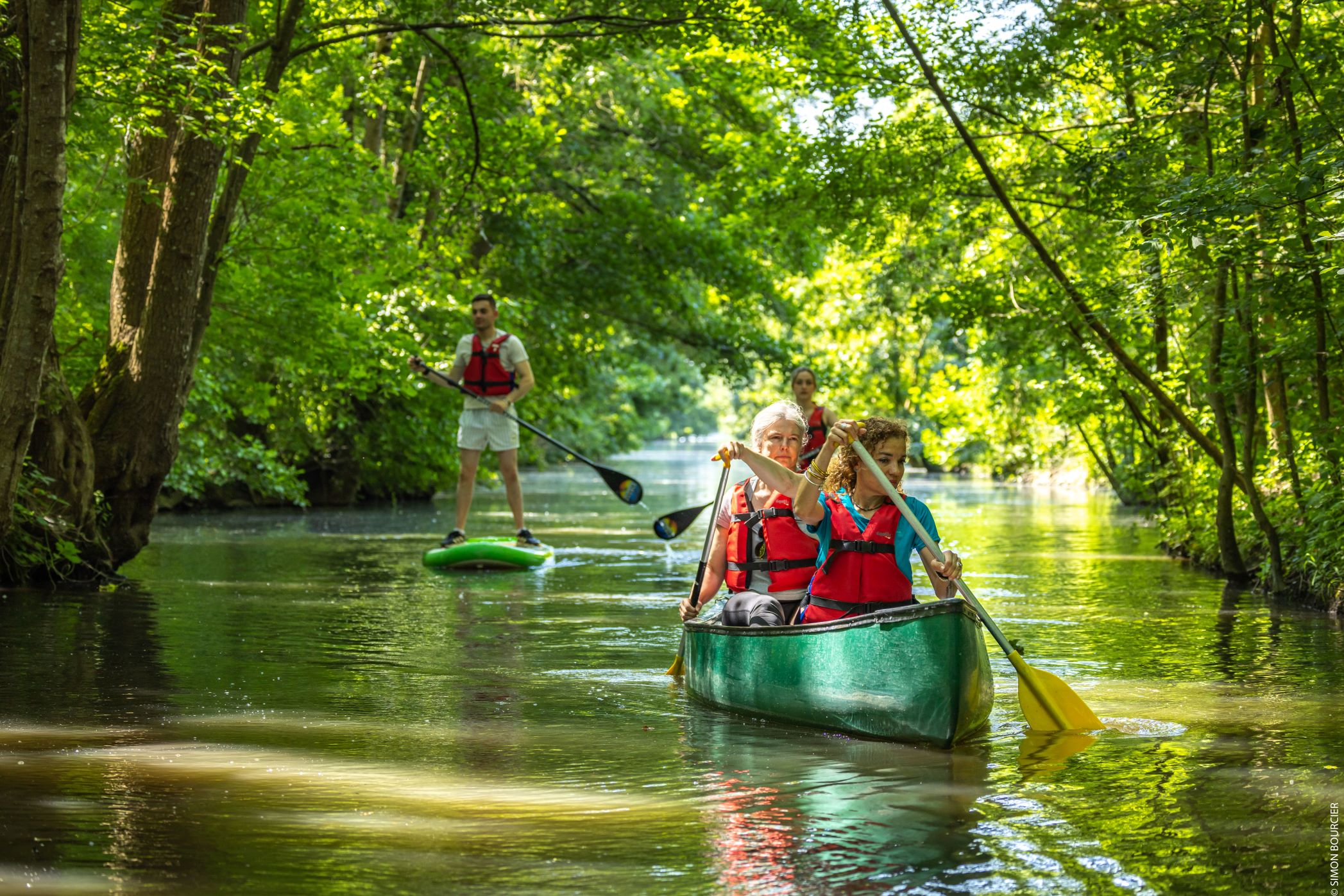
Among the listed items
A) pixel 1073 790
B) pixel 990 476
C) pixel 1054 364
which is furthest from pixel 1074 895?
pixel 990 476

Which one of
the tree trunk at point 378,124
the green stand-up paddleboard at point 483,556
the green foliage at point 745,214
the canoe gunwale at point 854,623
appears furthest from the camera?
the tree trunk at point 378,124

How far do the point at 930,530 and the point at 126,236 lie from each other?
22.3ft

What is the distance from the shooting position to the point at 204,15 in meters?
8.80

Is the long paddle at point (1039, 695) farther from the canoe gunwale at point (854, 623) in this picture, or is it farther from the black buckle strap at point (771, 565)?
the black buckle strap at point (771, 565)

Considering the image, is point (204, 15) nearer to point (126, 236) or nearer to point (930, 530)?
point (126, 236)

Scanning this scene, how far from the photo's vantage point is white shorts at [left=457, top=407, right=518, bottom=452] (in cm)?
1294

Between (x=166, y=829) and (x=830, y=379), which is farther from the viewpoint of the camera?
(x=830, y=379)

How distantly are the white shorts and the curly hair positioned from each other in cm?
710

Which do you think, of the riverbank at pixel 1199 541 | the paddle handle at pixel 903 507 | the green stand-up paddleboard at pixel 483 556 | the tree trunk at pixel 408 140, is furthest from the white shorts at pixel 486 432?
the tree trunk at pixel 408 140

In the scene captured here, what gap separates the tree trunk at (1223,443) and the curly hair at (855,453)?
12.9ft

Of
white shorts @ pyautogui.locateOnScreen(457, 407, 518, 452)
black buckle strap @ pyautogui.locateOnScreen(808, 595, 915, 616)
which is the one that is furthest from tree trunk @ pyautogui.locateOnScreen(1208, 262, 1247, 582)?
white shorts @ pyautogui.locateOnScreen(457, 407, 518, 452)

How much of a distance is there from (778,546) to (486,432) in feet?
22.4

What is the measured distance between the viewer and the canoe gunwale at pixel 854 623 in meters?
5.27

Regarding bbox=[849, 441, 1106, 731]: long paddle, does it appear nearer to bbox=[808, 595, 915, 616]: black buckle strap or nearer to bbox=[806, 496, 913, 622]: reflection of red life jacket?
bbox=[806, 496, 913, 622]: reflection of red life jacket
